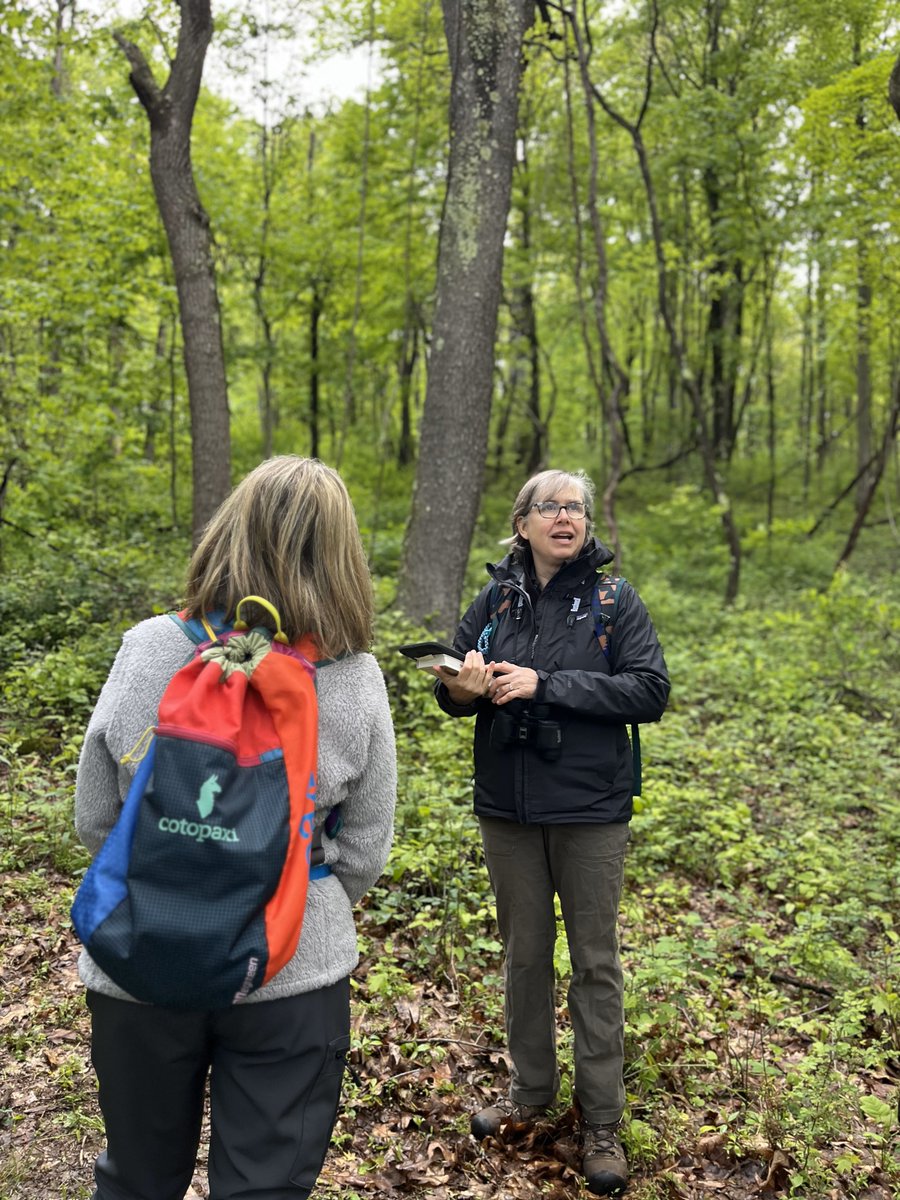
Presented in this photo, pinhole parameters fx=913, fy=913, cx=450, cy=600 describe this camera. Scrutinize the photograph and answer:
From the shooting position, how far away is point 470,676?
2992 millimetres

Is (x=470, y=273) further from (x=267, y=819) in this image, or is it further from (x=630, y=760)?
(x=267, y=819)

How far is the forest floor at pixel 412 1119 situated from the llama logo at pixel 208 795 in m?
2.05

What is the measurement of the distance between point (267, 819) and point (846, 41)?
1592 cm

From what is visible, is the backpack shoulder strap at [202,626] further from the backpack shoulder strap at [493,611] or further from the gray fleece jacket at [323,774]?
the backpack shoulder strap at [493,611]

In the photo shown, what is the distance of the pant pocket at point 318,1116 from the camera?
182cm

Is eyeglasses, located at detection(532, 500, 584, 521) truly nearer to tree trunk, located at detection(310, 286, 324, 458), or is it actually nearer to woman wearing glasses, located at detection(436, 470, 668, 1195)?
woman wearing glasses, located at detection(436, 470, 668, 1195)

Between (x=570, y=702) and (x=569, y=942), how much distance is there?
0.91 m

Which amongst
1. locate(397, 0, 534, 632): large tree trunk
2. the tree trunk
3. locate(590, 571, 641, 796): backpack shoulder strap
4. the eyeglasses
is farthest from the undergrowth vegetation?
the tree trunk

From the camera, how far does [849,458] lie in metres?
25.5

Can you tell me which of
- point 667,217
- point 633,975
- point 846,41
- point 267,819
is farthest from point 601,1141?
point 667,217

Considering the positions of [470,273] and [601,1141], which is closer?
[601,1141]

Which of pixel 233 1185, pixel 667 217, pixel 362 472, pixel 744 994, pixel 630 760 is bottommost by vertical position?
pixel 744 994

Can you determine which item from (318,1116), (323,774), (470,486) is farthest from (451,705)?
(470,486)

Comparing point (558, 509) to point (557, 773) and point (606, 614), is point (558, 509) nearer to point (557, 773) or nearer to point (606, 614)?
point (606, 614)
